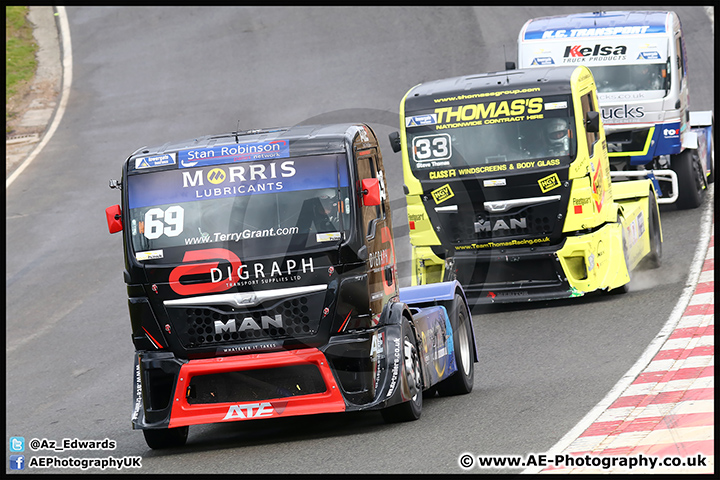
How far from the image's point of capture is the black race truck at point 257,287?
8.88 metres

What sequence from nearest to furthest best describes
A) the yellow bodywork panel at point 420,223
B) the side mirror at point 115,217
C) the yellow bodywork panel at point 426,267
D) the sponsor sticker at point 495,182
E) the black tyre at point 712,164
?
the side mirror at point 115,217 < the sponsor sticker at point 495,182 < the yellow bodywork panel at point 420,223 < the yellow bodywork panel at point 426,267 < the black tyre at point 712,164

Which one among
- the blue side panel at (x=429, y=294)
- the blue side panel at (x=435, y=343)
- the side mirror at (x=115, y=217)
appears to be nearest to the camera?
the side mirror at (x=115, y=217)

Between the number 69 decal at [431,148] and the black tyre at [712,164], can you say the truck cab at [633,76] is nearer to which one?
the black tyre at [712,164]

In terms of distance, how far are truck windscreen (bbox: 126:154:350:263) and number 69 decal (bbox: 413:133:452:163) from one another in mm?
5550

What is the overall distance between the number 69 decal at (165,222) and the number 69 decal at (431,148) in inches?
236

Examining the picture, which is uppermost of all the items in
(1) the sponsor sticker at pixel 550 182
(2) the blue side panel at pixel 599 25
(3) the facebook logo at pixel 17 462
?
(2) the blue side panel at pixel 599 25

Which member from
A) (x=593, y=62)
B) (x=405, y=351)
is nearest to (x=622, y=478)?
(x=405, y=351)

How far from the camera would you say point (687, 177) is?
19453 mm

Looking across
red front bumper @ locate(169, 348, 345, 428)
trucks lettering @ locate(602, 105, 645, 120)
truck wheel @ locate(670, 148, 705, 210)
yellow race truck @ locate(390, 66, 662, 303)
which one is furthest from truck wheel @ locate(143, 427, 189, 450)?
truck wheel @ locate(670, 148, 705, 210)

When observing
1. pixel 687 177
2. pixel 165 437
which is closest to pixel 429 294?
pixel 165 437

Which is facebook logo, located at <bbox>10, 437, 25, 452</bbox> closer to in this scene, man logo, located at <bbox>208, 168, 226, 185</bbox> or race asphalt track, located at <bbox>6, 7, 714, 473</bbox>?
race asphalt track, located at <bbox>6, 7, 714, 473</bbox>

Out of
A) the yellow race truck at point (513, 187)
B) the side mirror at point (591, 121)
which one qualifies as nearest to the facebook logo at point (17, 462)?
the yellow race truck at point (513, 187)

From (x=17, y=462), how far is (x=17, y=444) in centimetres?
102

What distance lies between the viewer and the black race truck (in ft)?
29.1
